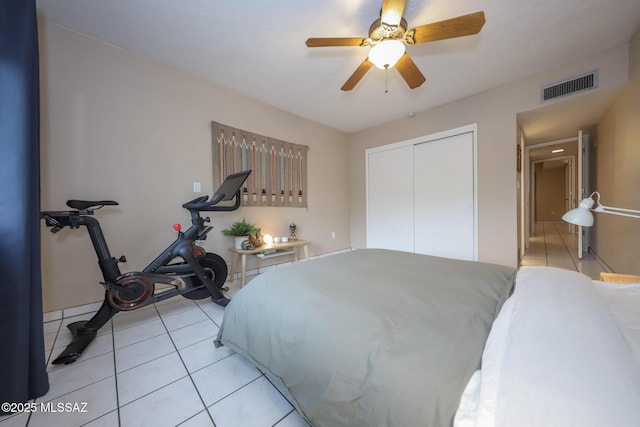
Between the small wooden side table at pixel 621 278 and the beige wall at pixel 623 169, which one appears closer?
the small wooden side table at pixel 621 278

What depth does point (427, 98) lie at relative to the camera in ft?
9.89

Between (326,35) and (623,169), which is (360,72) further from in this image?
(623,169)

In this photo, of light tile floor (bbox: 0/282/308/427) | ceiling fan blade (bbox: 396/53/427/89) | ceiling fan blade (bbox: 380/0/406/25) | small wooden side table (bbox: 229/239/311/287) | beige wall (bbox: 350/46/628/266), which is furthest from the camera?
beige wall (bbox: 350/46/628/266)

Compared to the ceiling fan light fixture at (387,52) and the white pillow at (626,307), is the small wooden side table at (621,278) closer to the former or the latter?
the white pillow at (626,307)

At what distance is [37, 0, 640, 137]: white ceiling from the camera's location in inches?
65.2

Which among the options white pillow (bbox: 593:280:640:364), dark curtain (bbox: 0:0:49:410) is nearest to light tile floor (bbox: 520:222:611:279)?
white pillow (bbox: 593:280:640:364)

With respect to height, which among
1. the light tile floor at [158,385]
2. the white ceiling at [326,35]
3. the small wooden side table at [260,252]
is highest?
the white ceiling at [326,35]

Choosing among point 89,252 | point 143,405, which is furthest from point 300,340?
point 89,252

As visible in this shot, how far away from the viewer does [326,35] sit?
1.93 metres

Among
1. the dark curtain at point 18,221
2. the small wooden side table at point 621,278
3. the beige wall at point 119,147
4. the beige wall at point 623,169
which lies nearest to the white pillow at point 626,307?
the small wooden side table at point 621,278

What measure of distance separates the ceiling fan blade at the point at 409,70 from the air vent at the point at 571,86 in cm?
169

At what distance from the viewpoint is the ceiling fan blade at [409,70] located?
1759mm

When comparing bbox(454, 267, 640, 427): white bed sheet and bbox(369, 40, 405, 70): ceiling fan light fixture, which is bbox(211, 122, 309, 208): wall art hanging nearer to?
bbox(369, 40, 405, 70): ceiling fan light fixture

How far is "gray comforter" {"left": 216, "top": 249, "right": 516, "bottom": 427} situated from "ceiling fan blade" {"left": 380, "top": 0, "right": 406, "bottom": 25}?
1592mm
